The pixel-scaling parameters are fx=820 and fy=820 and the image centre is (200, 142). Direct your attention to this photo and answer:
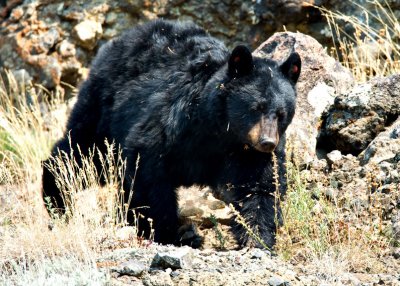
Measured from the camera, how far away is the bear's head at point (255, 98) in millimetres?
6617

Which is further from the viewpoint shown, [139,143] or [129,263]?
[139,143]

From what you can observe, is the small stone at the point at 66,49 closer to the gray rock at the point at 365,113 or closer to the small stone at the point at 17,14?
the small stone at the point at 17,14

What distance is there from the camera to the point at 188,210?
26.4 feet

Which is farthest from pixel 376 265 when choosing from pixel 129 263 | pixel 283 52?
pixel 283 52

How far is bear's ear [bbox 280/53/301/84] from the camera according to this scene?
274 inches

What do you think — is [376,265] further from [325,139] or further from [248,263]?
[325,139]

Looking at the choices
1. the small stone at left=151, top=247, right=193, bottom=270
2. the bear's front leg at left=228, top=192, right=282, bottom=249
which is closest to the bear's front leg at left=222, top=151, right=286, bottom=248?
the bear's front leg at left=228, top=192, right=282, bottom=249

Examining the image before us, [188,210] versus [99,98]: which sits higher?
[99,98]

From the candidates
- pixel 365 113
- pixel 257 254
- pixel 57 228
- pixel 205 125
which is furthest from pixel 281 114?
pixel 57 228

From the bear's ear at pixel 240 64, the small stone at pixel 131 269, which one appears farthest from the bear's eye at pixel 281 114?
the small stone at pixel 131 269

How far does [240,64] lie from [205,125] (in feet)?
1.94

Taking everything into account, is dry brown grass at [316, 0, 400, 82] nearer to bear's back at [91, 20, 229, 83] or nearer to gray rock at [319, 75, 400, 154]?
gray rock at [319, 75, 400, 154]

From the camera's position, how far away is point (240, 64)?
6.82 m

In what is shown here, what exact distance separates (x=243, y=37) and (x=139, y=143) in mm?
4752
